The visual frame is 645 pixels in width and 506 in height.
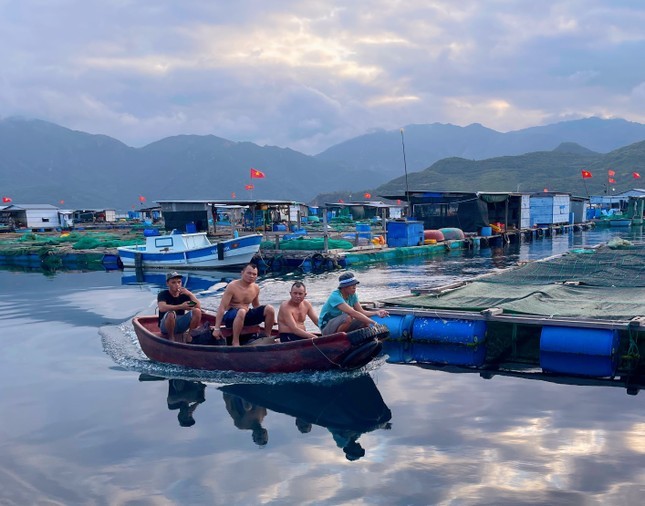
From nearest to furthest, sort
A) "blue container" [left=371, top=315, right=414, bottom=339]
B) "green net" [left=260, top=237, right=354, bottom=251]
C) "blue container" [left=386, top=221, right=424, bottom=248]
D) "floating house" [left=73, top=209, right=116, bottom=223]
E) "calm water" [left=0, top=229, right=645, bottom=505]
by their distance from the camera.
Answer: "calm water" [left=0, top=229, right=645, bottom=505], "blue container" [left=371, top=315, right=414, bottom=339], "green net" [left=260, top=237, right=354, bottom=251], "blue container" [left=386, top=221, right=424, bottom=248], "floating house" [left=73, top=209, right=116, bottom=223]

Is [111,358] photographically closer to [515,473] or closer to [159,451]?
[159,451]

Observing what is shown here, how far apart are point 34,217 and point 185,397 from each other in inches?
2799

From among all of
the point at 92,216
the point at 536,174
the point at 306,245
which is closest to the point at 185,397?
the point at 306,245

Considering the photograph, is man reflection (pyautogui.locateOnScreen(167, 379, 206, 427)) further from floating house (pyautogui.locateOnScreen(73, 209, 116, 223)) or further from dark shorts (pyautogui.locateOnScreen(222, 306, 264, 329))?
floating house (pyautogui.locateOnScreen(73, 209, 116, 223))

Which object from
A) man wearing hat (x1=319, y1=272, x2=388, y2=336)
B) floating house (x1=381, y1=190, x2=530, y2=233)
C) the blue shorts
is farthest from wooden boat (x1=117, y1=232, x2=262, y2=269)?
man wearing hat (x1=319, y1=272, x2=388, y2=336)

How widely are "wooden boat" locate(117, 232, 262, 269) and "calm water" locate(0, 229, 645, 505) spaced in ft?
65.7

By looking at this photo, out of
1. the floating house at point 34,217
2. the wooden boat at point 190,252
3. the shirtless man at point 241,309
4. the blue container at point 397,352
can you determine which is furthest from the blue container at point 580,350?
the floating house at point 34,217

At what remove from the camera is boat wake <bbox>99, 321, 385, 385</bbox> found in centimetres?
1192

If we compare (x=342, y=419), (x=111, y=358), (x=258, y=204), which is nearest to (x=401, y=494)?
(x=342, y=419)

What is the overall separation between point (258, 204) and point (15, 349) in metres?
27.6

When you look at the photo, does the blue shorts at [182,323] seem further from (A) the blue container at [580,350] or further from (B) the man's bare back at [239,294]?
(A) the blue container at [580,350]

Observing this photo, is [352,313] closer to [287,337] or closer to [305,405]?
[287,337]

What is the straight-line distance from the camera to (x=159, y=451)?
899cm

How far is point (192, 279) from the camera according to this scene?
1326 inches
